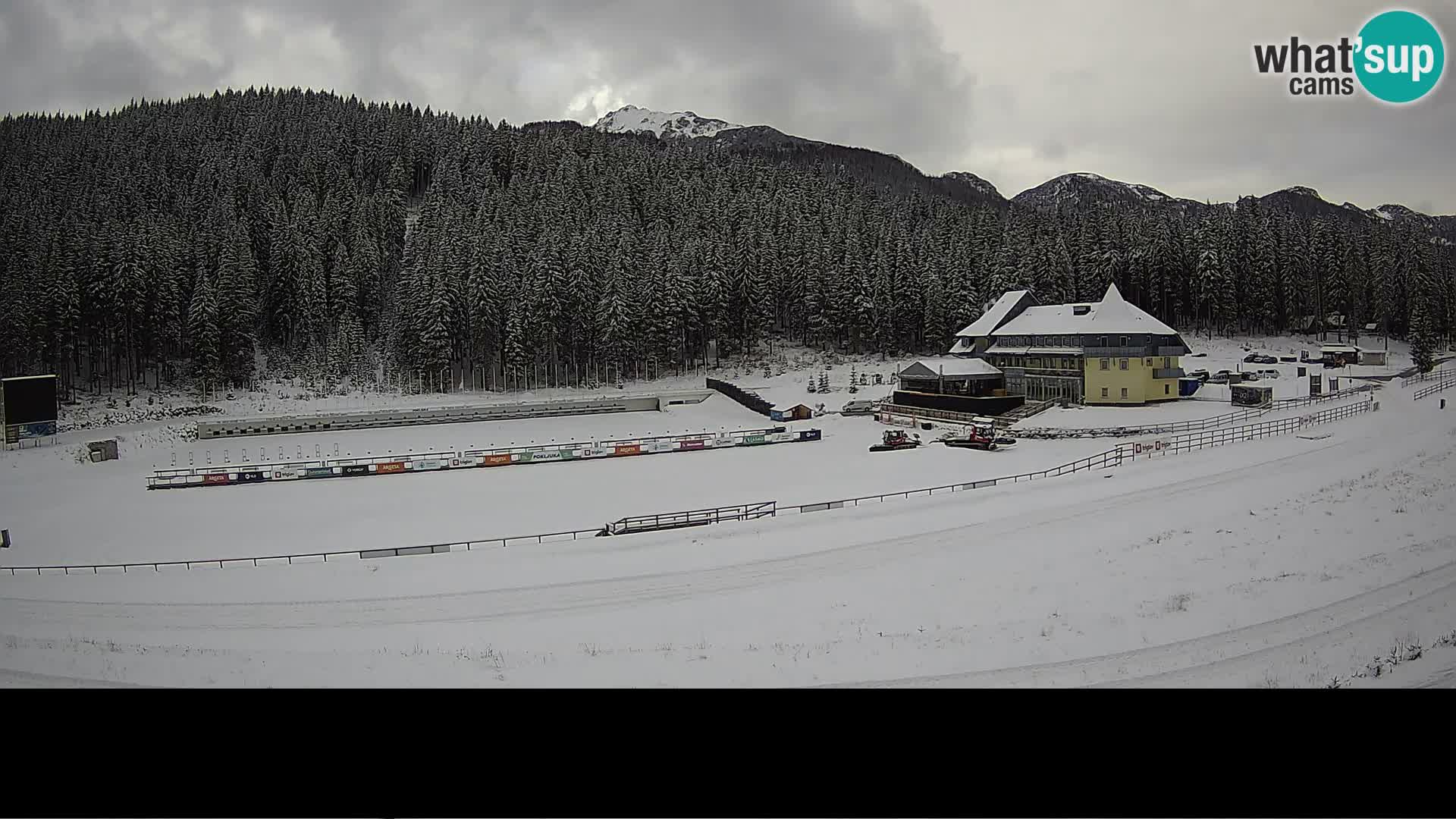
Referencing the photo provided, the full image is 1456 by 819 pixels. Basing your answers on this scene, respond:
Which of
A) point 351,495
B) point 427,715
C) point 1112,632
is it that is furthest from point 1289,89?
point 351,495

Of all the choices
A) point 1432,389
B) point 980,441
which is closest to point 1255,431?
point 980,441

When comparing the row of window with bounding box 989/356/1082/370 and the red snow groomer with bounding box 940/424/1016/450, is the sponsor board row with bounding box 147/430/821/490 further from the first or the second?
the row of window with bounding box 989/356/1082/370

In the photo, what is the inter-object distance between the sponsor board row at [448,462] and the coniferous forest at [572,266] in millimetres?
3112

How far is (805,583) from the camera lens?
332 inches

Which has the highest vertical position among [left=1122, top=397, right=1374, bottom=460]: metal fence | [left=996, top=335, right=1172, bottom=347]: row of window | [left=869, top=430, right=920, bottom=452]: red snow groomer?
[left=996, top=335, right=1172, bottom=347]: row of window

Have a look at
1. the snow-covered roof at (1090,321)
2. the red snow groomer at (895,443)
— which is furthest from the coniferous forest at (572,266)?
the red snow groomer at (895,443)

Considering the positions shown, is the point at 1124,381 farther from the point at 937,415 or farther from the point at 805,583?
the point at 805,583

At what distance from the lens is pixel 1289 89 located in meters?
4.07

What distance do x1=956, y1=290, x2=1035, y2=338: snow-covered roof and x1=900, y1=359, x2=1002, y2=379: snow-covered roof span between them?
245cm

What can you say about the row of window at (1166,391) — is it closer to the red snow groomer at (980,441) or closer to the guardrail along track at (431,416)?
the red snow groomer at (980,441)

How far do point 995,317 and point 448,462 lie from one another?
22056 mm

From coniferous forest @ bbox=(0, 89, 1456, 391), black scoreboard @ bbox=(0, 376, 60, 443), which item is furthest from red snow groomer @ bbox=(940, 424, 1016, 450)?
black scoreboard @ bbox=(0, 376, 60, 443)

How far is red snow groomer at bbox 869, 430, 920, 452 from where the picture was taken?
21.7 meters

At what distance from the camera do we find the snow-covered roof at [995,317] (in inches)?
1248
